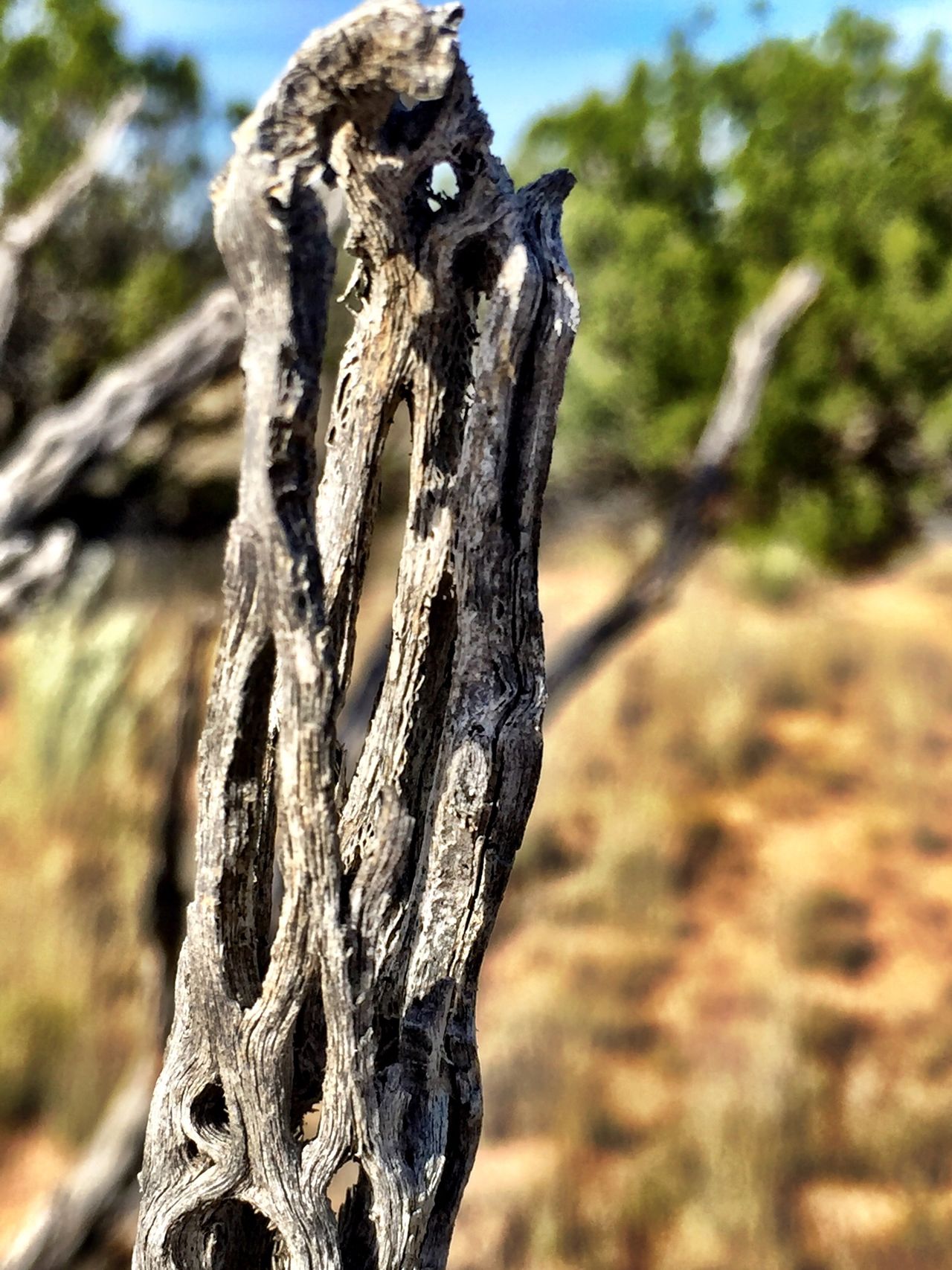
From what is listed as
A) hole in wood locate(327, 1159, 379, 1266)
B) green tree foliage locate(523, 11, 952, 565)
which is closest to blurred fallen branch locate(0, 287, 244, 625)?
hole in wood locate(327, 1159, 379, 1266)

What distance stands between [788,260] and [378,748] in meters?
6.92

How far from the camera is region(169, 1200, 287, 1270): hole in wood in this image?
101 centimetres

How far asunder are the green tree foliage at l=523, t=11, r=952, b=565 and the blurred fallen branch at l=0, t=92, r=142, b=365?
406cm

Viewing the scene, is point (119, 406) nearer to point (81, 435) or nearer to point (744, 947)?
point (81, 435)

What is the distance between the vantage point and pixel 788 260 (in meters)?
7.12

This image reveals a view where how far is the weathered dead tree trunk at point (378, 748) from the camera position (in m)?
0.91

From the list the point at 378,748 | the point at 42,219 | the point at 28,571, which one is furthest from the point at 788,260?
the point at 378,748

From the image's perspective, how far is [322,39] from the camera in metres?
0.86

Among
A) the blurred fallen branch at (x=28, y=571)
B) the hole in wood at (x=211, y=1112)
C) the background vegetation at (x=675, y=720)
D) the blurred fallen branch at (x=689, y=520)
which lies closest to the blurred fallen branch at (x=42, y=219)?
the background vegetation at (x=675, y=720)

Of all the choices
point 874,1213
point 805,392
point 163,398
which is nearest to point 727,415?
point 163,398

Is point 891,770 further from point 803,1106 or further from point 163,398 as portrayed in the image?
point 163,398

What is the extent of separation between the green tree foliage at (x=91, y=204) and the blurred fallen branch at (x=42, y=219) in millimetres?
2372

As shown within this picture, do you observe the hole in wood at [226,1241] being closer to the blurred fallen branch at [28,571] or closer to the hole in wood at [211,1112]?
the hole in wood at [211,1112]

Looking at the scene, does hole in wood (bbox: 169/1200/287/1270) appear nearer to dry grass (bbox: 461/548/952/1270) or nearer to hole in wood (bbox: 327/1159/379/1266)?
hole in wood (bbox: 327/1159/379/1266)
